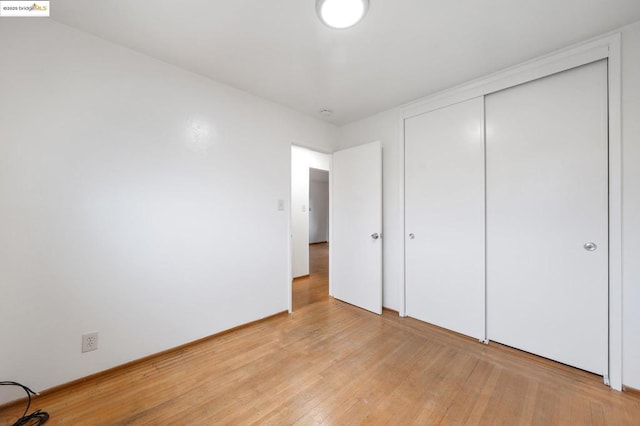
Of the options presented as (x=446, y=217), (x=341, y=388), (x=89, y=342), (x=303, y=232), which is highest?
(x=446, y=217)

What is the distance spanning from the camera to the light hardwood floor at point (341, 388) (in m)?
1.48

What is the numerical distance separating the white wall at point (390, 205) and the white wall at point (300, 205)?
1496 millimetres

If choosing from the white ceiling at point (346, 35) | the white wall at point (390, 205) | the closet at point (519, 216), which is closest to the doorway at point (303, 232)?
the white wall at point (390, 205)

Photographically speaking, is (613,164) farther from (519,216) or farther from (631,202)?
(519,216)

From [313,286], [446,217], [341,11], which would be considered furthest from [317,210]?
[341,11]

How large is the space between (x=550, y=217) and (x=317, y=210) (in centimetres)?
707

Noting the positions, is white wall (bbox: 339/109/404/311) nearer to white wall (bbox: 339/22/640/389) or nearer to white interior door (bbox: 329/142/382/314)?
white interior door (bbox: 329/142/382/314)

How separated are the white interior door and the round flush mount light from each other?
1.55 m

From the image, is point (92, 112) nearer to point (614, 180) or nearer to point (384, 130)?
point (384, 130)

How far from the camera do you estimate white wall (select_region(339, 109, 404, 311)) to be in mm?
2941

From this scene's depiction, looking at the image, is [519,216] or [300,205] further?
[300,205]

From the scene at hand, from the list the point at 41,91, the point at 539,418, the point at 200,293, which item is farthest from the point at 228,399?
the point at 41,91

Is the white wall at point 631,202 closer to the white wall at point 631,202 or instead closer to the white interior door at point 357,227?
the white wall at point 631,202

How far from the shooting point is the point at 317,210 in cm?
878
